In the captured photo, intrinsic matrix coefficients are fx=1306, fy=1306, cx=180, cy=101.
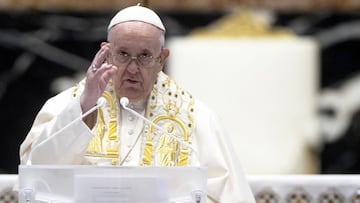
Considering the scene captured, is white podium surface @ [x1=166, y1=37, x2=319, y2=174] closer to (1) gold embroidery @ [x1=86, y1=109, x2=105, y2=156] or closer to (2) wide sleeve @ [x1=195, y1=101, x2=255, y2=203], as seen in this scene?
(2) wide sleeve @ [x1=195, y1=101, x2=255, y2=203]

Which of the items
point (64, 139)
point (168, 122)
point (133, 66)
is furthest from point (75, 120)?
point (168, 122)

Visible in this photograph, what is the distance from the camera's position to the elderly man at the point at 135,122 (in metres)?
4.35

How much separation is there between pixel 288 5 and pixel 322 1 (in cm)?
22

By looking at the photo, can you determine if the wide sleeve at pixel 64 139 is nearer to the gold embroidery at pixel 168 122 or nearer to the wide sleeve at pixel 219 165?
the gold embroidery at pixel 168 122

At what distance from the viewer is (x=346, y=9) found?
8.50 m

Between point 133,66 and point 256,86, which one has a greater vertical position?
point 256,86

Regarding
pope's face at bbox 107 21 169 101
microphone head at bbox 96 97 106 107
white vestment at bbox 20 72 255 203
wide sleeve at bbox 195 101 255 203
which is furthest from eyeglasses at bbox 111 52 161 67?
wide sleeve at bbox 195 101 255 203

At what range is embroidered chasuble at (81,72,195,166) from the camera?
4.64m

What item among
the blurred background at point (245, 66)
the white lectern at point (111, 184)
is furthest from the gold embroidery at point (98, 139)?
the blurred background at point (245, 66)

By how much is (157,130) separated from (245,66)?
358cm

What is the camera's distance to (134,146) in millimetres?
4715

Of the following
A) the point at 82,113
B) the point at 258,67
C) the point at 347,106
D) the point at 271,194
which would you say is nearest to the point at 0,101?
the point at 258,67

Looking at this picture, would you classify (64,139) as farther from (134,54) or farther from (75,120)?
(134,54)

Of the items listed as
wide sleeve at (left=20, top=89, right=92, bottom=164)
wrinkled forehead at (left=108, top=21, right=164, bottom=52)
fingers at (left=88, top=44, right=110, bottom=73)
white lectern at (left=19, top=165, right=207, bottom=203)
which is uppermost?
wrinkled forehead at (left=108, top=21, right=164, bottom=52)
